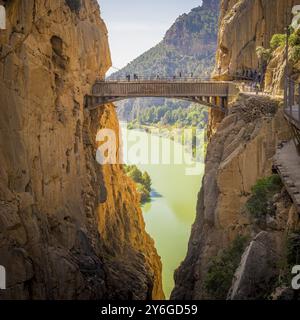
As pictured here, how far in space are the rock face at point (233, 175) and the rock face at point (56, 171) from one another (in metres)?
4.72

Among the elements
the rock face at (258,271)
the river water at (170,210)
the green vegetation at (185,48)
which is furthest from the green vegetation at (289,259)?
the green vegetation at (185,48)

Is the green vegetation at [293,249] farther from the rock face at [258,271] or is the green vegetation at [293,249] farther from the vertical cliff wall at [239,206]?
the rock face at [258,271]

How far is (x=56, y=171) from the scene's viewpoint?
2283cm

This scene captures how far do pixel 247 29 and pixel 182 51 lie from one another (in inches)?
5653

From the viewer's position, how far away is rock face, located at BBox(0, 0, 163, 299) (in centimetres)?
1825

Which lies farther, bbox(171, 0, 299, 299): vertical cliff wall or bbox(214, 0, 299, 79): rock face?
bbox(214, 0, 299, 79): rock face

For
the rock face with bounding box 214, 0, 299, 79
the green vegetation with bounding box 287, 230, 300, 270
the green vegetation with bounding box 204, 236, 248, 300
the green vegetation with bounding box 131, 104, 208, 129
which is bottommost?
the green vegetation with bounding box 204, 236, 248, 300

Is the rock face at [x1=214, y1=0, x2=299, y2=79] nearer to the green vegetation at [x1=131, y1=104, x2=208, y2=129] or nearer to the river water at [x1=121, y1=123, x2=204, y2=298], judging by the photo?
the river water at [x1=121, y1=123, x2=204, y2=298]

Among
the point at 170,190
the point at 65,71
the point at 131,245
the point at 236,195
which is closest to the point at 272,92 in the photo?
the point at 236,195

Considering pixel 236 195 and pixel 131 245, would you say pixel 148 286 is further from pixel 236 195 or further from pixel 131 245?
pixel 236 195

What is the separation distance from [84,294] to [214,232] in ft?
18.5

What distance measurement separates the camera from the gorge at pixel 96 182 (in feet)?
45.5

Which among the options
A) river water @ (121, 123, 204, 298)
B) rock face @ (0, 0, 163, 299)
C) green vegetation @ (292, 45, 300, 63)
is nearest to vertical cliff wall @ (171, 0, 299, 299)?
green vegetation @ (292, 45, 300, 63)

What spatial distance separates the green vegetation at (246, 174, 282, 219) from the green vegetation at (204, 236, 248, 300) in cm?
120
